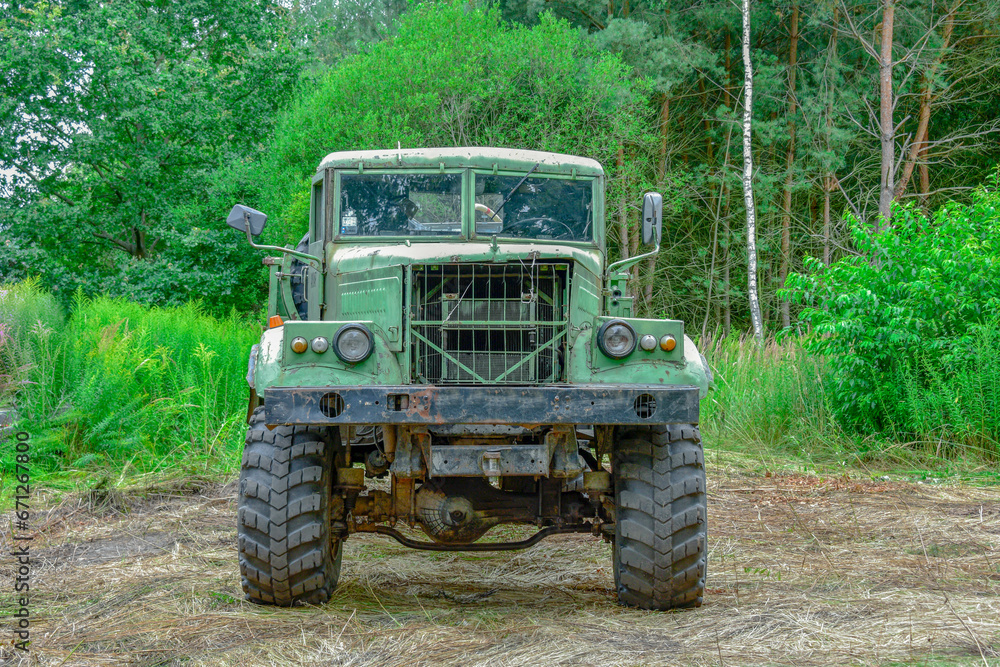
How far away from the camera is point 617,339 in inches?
181

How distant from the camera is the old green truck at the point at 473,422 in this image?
414 cm

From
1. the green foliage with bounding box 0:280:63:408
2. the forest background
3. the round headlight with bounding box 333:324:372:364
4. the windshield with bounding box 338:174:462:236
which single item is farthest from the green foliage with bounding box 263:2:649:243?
the round headlight with bounding box 333:324:372:364

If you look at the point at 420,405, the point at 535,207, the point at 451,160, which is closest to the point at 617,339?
the point at 420,405

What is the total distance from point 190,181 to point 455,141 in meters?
6.29

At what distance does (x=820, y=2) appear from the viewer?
2191cm

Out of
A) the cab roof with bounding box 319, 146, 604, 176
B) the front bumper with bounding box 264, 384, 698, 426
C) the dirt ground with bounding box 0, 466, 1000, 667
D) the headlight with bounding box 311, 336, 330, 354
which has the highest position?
the cab roof with bounding box 319, 146, 604, 176

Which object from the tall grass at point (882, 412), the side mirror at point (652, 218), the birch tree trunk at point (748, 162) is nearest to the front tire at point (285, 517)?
the side mirror at point (652, 218)

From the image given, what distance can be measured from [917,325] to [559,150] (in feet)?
38.8

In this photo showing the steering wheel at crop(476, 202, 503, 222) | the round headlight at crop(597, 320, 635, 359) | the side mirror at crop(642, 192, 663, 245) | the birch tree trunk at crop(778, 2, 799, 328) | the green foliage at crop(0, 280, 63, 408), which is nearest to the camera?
the round headlight at crop(597, 320, 635, 359)

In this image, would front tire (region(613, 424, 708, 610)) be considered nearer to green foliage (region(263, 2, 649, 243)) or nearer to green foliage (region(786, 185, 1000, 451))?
green foliage (region(786, 185, 1000, 451))

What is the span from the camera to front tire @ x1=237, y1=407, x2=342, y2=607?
4406 millimetres

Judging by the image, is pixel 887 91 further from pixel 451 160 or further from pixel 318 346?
pixel 318 346

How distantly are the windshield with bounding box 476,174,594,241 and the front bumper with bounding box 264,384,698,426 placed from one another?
1753mm

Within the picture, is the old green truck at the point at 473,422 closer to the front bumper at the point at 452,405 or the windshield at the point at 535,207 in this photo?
the front bumper at the point at 452,405
